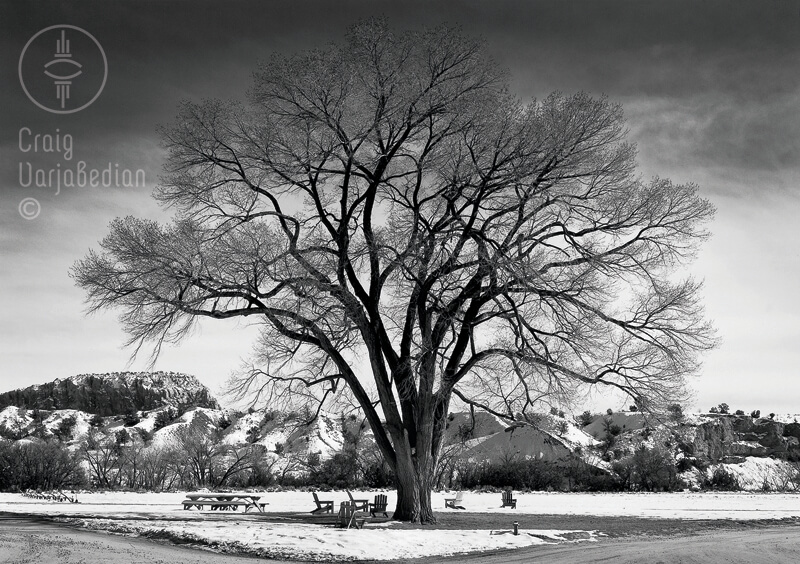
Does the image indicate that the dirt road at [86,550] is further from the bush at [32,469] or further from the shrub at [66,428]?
the shrub at [66,428]

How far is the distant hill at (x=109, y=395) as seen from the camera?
79.1m

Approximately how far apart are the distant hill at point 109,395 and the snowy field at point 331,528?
51.7 meters

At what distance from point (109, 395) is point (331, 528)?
70.9 m

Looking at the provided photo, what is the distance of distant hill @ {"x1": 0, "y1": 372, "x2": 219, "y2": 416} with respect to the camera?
3112 inches

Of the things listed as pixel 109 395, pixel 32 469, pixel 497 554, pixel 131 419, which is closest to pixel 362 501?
pixel 497 554

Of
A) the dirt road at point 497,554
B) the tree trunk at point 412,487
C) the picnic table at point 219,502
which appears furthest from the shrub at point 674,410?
the picnic table at point 219,502

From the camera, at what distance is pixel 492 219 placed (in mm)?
19625

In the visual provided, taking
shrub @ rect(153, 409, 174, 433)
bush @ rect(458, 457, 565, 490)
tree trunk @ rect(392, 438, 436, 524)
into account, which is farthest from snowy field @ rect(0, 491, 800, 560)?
shrub @ rect(153, 409, 174, 433)

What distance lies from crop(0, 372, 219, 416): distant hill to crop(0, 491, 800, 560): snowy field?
51.7m

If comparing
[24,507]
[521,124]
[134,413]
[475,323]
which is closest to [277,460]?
[134,413]

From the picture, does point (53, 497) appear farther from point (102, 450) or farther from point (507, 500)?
point (102, 450)

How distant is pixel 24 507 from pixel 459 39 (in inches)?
713

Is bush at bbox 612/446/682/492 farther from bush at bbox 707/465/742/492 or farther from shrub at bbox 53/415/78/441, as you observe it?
shrub at bbox 53/415/78/441

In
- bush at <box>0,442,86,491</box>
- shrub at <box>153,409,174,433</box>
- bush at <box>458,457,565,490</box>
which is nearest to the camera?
bush at <box>0,442,86,491</box>
